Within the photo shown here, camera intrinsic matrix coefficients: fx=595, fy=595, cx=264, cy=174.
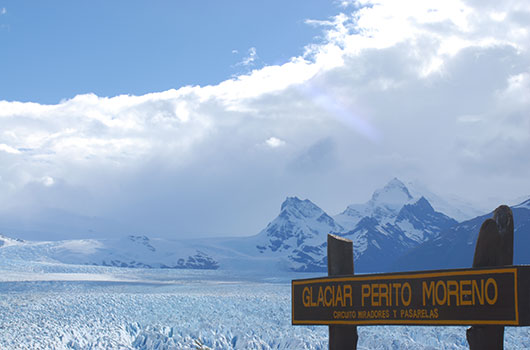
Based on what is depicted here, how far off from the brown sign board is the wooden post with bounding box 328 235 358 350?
0.16 m

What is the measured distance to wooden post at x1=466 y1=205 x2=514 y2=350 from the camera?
192 inches

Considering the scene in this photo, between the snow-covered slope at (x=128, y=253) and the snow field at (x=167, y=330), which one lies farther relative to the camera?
the snow-covered slope at (x=128, y=253)

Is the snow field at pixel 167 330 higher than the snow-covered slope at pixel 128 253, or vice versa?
the snow-covered slope at pixel 128 253

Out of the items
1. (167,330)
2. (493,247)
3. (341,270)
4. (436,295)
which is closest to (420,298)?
(436,295)

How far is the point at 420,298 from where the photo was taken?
5305 mm

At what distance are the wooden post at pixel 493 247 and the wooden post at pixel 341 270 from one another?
4.73 ft

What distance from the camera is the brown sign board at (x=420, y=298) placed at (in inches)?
183

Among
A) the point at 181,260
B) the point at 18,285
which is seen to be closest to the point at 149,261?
the point at 181,260

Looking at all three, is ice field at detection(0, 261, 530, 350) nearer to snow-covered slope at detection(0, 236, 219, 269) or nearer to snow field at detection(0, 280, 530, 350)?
snow field at detection(0, 280, 530, 350)

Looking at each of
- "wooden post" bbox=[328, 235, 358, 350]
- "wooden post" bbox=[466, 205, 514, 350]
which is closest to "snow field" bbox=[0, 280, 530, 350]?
"wooden post" bbox=[328, 235, 358, 350]

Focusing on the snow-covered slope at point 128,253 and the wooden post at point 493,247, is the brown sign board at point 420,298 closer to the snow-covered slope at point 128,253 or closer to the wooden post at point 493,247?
the wooden post at point 493,247

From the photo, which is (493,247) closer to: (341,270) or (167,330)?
(341,270)

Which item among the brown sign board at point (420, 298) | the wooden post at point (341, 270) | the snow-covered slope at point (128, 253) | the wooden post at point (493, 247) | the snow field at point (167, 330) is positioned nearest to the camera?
the brown sign board at point (420, 298)

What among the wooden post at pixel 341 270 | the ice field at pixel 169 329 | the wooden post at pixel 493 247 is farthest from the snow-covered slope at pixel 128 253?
the wooden post at pixel 493 247
